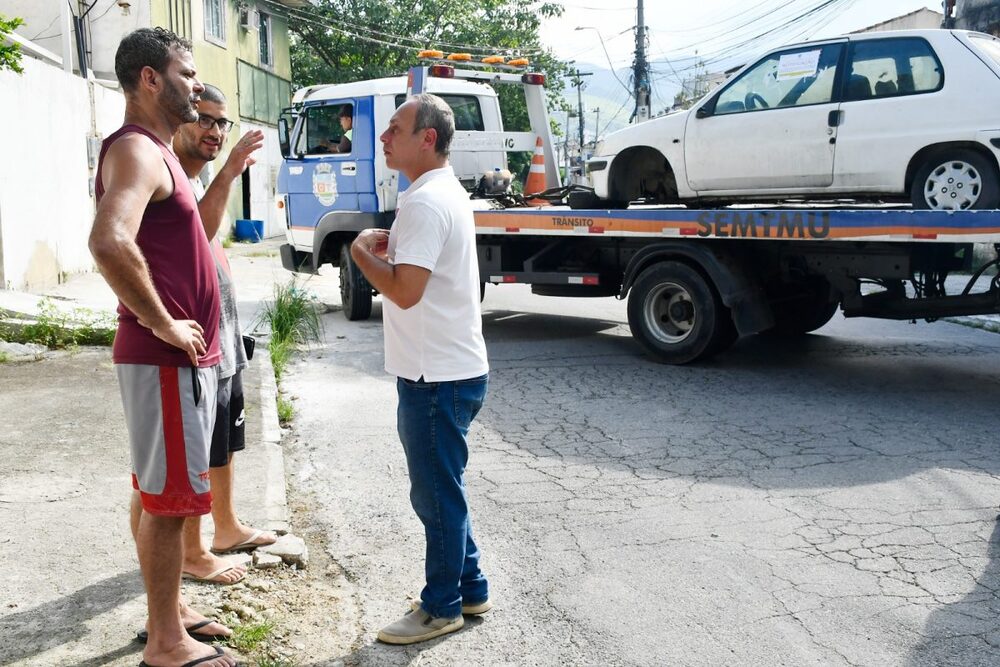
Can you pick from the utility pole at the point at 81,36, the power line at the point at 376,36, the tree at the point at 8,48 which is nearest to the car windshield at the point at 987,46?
the tree at the point at 8,48

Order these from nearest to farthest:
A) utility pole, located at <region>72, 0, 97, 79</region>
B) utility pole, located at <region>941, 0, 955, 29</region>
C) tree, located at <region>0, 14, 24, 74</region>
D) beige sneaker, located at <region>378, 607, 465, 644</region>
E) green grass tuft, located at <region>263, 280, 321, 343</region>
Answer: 1. beige sneaker, located at <region>378, 607, 465, 644</region>
2. tree, located at <region>0, 14, 24, 74</region>
3. green grass tuft, located at <region>263, 280, 321, 343</region>
4. utility pole, located at <region>72, 0, 97, 79</region>
5. utility pole, located at <region>941, 0, 955, 29</region>

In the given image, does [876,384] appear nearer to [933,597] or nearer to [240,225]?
[933,597]

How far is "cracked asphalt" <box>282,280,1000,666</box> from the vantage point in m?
3.51

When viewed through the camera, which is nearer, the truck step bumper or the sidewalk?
the sidewalk

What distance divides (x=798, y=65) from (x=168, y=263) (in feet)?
21.1

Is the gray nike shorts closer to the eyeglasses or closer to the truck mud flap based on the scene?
the eyeglasses

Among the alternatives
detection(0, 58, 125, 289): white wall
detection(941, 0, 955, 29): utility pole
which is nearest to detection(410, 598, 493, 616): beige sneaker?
detection(0, 58, 125, 289): white wall

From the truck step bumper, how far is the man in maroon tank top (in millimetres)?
9207

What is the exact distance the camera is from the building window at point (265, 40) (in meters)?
27.7

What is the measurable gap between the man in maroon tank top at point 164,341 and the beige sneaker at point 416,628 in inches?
25.0

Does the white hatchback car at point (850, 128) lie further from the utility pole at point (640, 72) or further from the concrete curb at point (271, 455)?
the utility pole at point (640, 72)

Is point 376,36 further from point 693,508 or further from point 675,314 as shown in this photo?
point 693,508

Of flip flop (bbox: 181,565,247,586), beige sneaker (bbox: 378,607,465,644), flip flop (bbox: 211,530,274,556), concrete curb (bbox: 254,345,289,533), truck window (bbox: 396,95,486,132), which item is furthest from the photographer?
truck window (bbox: 396,95,486,132)

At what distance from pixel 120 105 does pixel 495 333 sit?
973 centimetres
